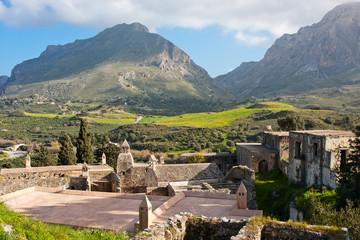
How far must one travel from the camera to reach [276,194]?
2512 cm

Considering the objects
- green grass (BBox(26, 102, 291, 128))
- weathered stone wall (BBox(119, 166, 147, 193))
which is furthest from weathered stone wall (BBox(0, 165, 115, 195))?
green grass (BBox(26, 102, 291, 128))

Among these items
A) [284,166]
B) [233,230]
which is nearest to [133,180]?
[284,166]

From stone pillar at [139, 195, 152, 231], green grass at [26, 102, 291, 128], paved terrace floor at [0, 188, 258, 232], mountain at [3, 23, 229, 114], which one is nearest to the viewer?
stone pillar at [139, 195, 152, 231]

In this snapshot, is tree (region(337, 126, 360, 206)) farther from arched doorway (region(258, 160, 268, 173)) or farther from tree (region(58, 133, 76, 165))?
tree (region(58, 133, 76, 165))

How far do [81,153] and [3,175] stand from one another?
12030 millimetres

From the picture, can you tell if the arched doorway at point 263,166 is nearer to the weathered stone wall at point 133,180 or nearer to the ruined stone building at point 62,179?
the weathered stone wall at point 133,180

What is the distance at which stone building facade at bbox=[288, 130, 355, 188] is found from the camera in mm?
21750

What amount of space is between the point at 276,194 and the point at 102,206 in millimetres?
15084

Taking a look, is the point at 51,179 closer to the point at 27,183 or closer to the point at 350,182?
the point at 27,183

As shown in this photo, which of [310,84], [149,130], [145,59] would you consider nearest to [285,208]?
[149,130]

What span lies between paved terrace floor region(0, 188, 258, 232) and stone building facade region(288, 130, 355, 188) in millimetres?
9281

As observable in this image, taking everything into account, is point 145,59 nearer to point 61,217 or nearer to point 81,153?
point 81,153

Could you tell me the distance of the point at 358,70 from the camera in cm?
13475

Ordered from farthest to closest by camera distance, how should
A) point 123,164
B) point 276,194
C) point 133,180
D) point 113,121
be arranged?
point 113,121 < point 123,164 < point 133,180 < point 276,194
